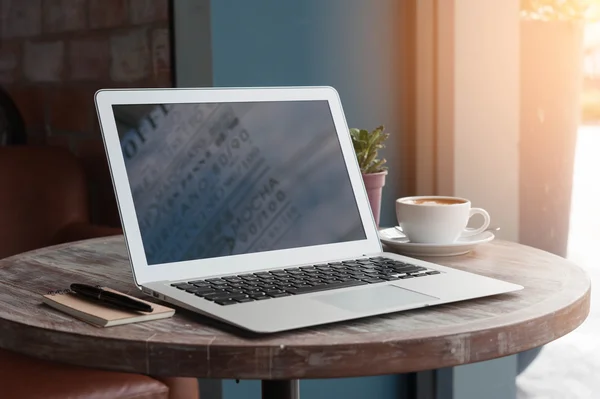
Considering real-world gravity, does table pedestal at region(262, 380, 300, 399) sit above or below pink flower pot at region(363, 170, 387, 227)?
below

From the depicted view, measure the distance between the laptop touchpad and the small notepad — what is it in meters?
0.17

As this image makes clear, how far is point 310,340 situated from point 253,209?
0.34 m

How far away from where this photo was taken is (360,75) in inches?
77.5

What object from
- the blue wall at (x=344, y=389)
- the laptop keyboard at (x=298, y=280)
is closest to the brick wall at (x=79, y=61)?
the blue wall at (x=344, y=389)

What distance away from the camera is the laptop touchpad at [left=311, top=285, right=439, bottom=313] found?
0.88 meters

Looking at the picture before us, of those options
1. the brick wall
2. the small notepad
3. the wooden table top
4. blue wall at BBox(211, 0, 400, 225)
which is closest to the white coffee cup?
the wooden table top

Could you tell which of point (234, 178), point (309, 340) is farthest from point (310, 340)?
point (234, 178)

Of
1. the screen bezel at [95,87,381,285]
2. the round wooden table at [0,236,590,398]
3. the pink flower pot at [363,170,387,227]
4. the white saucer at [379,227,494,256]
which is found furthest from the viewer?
the pink flower pot at [363,170,387,227]

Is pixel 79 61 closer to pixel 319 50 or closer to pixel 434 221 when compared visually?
pixel 319 50

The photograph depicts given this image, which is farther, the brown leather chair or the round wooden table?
the brown leather chair

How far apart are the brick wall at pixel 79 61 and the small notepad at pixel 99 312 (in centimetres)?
99

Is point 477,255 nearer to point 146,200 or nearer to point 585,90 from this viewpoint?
point 146,200

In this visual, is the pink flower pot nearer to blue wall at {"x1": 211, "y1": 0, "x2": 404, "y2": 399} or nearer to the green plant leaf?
the green plant leaf

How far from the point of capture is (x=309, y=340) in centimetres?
79
